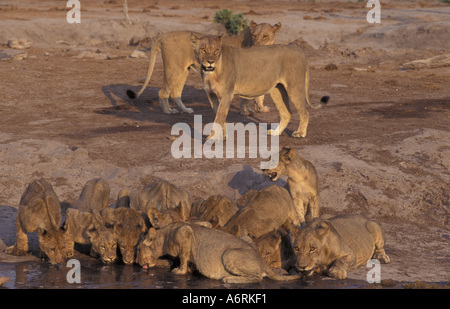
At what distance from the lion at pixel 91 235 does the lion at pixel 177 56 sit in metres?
5.14

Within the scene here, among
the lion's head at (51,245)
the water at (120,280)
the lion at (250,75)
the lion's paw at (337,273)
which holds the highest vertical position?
the lion at (250,75)

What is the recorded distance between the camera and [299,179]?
783cm

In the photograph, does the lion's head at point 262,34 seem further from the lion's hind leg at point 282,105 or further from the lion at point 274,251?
the lion at point 274,251

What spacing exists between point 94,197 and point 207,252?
195 cm

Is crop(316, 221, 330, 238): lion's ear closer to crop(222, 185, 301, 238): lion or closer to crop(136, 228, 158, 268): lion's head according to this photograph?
crop(222, 185, 301, 238): lion

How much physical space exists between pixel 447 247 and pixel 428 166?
2063mm

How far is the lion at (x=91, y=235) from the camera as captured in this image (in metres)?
6.63

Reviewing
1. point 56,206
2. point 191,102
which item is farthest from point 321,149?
point 191,102

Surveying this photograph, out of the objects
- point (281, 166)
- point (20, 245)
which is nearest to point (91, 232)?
point (20, 245)

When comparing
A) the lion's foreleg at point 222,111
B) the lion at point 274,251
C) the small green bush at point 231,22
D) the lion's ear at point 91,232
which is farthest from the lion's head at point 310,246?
the small green bush at point 231,22

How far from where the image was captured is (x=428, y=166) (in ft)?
30.9

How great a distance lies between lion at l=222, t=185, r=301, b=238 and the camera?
7.10 metres

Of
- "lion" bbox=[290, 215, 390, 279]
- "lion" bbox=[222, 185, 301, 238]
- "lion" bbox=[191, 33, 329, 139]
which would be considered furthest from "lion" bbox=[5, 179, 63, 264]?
"lion" bbox=[191, 33, 329, 139]

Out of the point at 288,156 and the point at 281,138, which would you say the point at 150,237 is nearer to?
the point at 288,156
